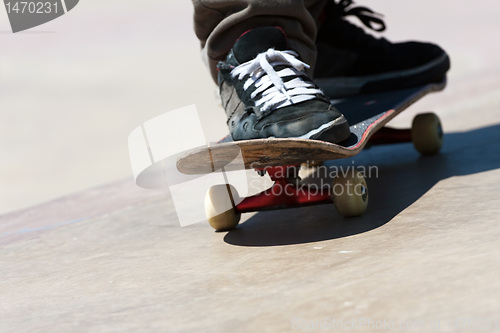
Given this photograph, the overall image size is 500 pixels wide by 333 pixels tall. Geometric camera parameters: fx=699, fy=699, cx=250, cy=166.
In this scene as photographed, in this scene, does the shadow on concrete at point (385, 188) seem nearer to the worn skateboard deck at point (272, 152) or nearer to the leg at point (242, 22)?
the worn skateboard deck at point (272, 152)

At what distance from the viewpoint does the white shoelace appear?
6.06ft

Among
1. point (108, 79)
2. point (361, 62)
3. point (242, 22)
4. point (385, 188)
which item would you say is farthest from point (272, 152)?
point (108, 79)

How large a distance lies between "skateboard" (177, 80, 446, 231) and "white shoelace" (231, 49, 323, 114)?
0.51 ft

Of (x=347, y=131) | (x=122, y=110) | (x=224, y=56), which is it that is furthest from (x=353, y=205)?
(x=122, y=110)

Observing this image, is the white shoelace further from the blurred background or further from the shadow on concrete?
the blurred background

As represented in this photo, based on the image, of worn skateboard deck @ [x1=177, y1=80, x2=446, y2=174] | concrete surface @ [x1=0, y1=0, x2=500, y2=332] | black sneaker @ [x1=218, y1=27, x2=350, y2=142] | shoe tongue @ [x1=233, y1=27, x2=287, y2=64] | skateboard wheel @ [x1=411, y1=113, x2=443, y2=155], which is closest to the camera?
concrete surface @ [x1=0, y1=0, x2=500, y2=332]

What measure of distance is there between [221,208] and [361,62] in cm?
117

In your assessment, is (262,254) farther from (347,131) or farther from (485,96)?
(485,96)

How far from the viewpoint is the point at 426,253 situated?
1452mm

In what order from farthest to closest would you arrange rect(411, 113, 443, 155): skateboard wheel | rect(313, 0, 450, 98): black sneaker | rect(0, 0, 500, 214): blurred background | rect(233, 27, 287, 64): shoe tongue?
rect(0, 0, 500, 214): blurred background → rect(313, 0, 450, 98): black sneaker → rect(411, 113, 443, 155): skateboard wheel → rect(233, 27, 287, 64): shoe tongue

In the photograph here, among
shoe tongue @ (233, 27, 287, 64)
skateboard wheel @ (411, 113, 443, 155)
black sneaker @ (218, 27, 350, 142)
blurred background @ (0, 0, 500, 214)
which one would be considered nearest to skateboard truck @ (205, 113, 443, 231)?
black sneaker @ (218, 27, 350, 142)

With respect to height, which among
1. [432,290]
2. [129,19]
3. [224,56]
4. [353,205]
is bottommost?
[129,19]

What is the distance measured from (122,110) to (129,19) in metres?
4.17

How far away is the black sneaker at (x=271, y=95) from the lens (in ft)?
5.82
